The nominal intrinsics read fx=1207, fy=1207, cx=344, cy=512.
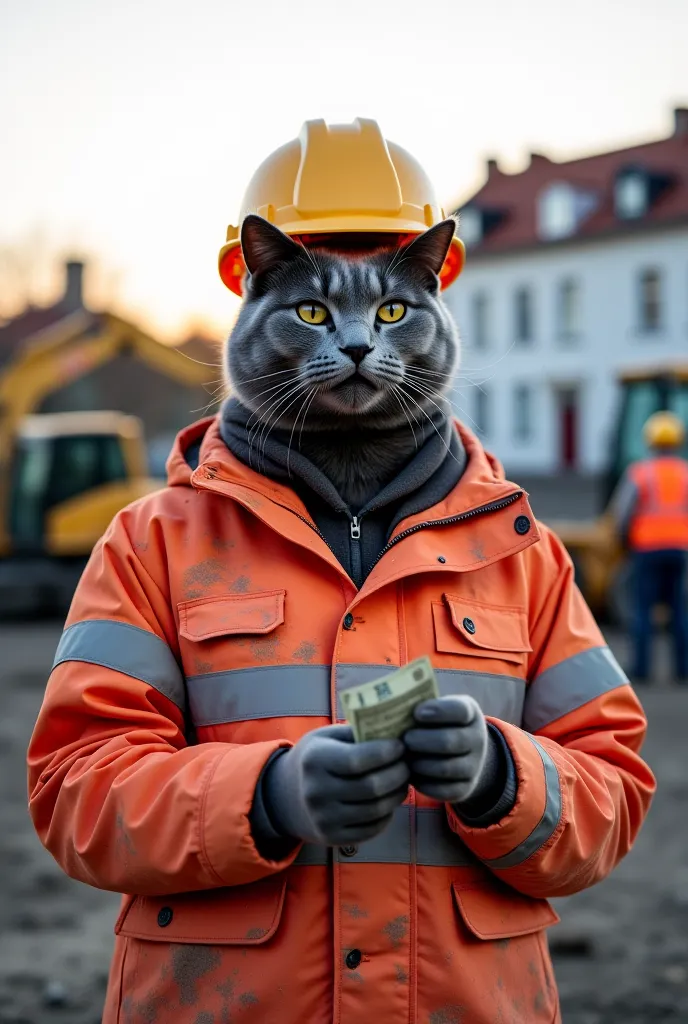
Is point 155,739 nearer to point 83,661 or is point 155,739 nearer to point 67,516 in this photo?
point 83,661

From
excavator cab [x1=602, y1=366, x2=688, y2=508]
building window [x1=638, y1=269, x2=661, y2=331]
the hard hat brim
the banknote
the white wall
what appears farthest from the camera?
building window [x1=638, y1=269, x2=661, y2=331]

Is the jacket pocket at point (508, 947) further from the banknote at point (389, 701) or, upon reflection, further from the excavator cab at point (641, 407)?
the excavator cab at point (641, 407)

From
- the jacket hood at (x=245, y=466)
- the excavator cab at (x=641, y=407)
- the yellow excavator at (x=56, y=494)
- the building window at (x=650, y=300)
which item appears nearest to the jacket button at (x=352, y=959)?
the jacket hood at (x=245, y=466)

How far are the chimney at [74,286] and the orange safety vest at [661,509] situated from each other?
3987 centimetres

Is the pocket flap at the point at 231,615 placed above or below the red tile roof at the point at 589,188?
below

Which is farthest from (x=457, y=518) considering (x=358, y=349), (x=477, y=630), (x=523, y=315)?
(x=523, y=315)

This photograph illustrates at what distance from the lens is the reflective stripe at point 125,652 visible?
1.82 metres

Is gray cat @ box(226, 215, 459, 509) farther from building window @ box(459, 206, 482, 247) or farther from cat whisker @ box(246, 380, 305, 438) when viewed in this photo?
building window @ box(459, 206, 482, 247)

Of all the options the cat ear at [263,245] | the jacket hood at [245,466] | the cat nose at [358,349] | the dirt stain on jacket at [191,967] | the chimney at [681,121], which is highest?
the chimney at [681,121]

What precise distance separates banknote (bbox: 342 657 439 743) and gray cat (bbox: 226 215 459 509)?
583 millimetres

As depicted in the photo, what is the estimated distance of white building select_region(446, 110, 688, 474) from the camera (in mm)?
31453

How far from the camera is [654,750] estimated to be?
7.25 metres

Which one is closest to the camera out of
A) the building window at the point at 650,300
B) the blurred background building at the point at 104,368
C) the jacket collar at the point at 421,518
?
the jacket collar at the point at 421,518

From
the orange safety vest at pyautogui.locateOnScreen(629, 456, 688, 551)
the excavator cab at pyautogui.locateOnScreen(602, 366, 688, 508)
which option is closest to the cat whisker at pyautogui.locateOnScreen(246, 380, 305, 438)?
the orange safety vest at pyautogui.locateOnScreen(629, 456, 688, 551)
